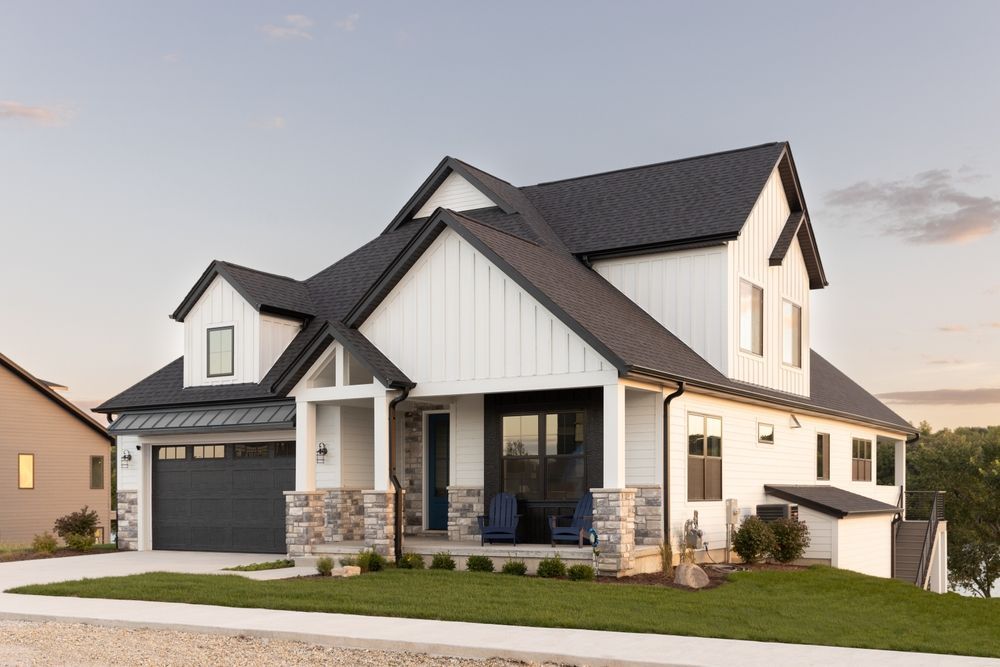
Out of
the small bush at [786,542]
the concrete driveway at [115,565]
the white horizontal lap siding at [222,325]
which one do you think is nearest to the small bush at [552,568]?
the small bush at [786,542]

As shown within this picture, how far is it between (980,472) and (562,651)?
44.3 metres

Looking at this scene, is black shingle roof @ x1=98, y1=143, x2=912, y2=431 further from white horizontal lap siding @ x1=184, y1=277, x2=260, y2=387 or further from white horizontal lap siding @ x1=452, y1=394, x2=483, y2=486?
white horizontal lap siding @ x1=452, y1=394, x2=483, y2=486

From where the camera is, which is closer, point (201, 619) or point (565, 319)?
point (201, 619)

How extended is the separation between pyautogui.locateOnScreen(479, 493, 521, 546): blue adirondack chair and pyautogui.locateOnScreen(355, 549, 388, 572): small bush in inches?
73.2

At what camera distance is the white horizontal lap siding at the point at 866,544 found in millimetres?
20469

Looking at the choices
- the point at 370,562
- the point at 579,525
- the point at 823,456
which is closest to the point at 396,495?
the point at 370,562

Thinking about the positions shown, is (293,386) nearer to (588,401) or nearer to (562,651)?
(588,401)

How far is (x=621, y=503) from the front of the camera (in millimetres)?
16016

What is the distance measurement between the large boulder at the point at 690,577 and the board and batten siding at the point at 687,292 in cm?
536

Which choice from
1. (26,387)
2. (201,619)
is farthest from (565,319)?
(26,387)

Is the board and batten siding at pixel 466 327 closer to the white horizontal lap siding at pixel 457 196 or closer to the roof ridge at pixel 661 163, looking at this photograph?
the white horizontal lap siding at pixel 457 196

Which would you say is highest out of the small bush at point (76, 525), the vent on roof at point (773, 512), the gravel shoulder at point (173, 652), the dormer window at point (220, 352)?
the dormer window at point (220, 352)

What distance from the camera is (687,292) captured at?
67.2 ft

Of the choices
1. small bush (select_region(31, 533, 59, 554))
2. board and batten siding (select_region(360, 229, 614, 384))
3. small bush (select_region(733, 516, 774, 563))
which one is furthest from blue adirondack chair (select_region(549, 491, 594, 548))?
small bush (select_region(31, 533, 59, 554))
